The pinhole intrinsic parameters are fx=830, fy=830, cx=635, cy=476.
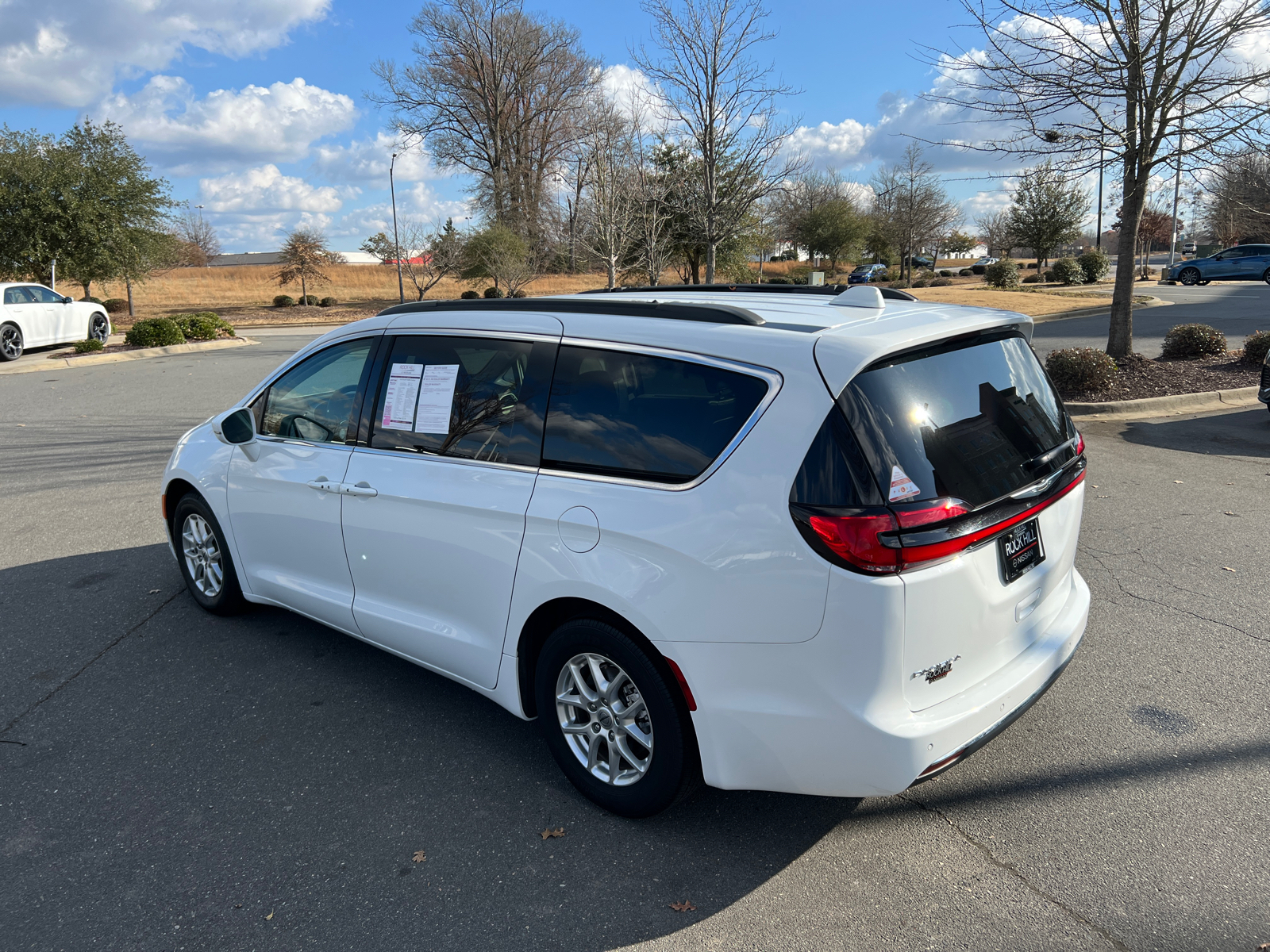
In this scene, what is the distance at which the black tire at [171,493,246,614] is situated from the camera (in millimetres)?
4555

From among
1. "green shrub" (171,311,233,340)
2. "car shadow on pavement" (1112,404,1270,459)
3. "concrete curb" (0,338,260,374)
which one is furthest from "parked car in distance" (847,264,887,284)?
"car shadow on pavement" (1112,404,1270,459)

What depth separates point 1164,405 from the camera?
34.9ft

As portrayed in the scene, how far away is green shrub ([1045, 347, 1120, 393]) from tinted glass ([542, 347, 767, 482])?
387 inches

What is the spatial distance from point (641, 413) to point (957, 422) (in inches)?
39.5

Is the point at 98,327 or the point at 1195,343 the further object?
the point at 98,327

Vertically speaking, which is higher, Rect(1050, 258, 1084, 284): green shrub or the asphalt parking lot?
Rect(1050, 258, 1084, 284): green shrub

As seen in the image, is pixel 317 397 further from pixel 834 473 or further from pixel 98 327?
pixel 98 327

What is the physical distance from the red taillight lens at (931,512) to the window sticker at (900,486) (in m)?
0.04

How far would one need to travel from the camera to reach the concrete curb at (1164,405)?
1045cm

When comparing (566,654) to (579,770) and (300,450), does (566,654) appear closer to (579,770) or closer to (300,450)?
(579,770)

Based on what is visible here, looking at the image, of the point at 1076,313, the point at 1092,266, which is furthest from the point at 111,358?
the point at 1092,266

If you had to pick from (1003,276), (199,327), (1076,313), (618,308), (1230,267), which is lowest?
(618,308)

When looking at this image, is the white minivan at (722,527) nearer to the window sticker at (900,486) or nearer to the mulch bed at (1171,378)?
the window sticker at (900,486)

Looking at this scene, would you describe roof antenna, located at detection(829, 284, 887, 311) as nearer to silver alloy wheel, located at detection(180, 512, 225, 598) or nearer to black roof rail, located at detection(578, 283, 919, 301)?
black roof rail, located at detection(578, 283, 919, 301)
